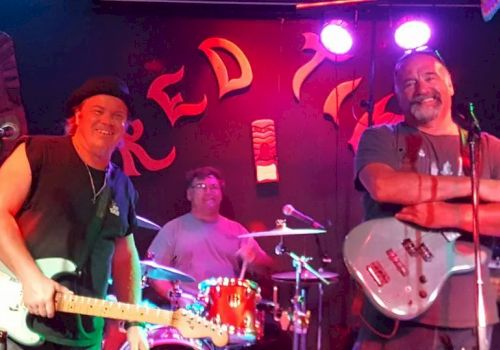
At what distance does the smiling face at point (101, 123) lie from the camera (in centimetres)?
332

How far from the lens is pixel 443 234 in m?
3.09

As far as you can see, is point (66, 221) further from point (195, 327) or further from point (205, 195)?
point (205, 195)

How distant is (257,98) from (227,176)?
0.83m

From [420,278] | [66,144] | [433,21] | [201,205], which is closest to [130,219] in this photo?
[66,144]

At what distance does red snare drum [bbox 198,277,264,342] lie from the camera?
4.30m

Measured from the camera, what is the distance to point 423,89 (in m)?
3.40

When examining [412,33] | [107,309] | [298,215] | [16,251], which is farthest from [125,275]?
[412,33]

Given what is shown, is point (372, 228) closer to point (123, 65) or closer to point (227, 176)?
point (227, 176)

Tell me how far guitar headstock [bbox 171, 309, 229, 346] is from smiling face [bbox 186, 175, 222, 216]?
2905mm

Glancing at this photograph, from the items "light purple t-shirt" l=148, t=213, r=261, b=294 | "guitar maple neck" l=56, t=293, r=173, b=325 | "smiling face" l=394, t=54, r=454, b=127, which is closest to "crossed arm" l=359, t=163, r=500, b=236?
"smiling face" l=394, t=54, r=454, b=127

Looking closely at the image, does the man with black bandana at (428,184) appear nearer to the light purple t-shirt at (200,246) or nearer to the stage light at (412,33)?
the stage light at (412,33)

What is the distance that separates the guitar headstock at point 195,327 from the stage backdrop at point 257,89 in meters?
3.21

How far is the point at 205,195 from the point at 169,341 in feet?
5.01

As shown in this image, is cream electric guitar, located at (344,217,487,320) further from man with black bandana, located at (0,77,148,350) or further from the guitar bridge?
man with black bandana, located at (0,77,148,350)
